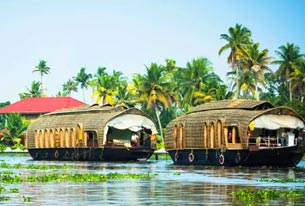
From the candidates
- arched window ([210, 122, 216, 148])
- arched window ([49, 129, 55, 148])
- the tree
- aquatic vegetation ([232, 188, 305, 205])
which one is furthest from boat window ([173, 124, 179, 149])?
the tree

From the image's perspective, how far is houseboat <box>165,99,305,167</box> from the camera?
45938 millimetres

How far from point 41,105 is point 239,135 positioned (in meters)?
67.7

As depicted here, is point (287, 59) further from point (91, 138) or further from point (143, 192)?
point (143, 192)

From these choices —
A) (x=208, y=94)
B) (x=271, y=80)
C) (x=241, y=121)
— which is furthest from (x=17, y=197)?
(x=271, y=80)

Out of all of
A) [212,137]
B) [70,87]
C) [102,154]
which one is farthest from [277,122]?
[70,87]

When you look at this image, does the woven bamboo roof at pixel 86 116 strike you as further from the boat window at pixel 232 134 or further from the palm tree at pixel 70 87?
the palm tree at pixel 70 87

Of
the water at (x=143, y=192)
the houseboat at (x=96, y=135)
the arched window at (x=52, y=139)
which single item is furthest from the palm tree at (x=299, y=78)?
the water at (x=143, y=192)

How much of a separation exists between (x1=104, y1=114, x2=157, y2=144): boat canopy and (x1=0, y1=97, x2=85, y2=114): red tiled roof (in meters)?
47.7

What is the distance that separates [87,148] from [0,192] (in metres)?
38.4

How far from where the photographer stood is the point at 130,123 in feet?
201

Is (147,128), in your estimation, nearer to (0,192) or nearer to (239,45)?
(239,45)

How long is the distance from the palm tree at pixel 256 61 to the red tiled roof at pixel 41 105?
3274 cm

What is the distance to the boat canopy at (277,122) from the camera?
154ft

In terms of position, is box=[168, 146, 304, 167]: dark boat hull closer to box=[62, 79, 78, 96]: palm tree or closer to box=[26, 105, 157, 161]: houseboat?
box=[26, 105, 157, 161]: houseboat
